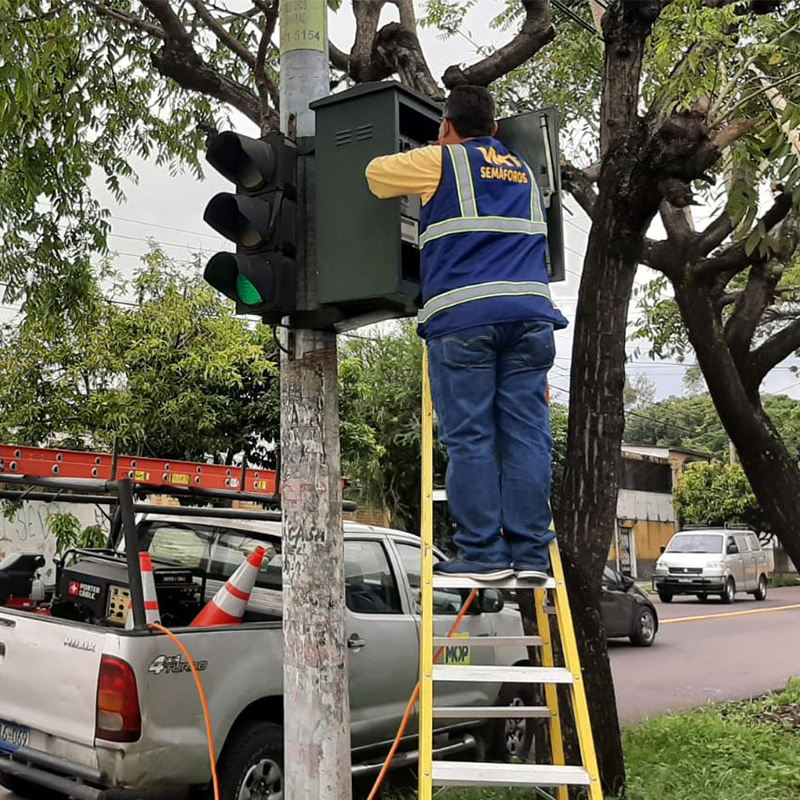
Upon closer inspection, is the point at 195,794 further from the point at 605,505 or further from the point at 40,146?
the point at 40,146

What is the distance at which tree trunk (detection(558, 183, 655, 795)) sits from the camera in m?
5.39

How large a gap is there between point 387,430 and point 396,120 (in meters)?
18.5

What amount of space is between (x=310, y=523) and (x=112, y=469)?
162 cm

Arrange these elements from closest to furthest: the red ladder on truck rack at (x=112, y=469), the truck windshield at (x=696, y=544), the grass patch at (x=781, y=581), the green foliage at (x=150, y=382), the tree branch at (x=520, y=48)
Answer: the red ladder on truck rack at (x=112, y=469) < the tree branch at (x=520, y=48) < the green foliage at (x=150, y=382) < the truck windshield at (x=696, y=544) < the grass patch at (x=781, y=581)

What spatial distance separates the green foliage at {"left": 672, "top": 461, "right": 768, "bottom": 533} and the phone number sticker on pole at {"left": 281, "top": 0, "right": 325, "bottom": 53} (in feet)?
111

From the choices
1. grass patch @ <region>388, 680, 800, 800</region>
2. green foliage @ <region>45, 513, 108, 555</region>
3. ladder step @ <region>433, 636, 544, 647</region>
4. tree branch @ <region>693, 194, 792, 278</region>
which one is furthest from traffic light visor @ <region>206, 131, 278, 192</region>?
green foliage @ <region>45, 513, 108, 555</region>

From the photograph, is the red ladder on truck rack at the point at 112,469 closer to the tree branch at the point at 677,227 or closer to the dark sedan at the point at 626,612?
the tree branch at the point at 677,227

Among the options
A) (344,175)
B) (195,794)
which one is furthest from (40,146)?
(195,794)

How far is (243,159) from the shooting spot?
3.99m

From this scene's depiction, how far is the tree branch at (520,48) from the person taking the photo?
6.63 meters

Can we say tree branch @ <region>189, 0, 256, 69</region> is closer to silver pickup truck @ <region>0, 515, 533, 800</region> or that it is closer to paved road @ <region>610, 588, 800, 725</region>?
silver pickup truck @ <region>0, 515, 533, 800</region>

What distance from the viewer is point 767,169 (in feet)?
22.2

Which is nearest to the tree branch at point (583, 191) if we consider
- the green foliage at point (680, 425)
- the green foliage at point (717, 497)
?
the green foliage at point (717, 497)

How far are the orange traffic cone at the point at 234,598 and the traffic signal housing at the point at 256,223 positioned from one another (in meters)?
2.01
